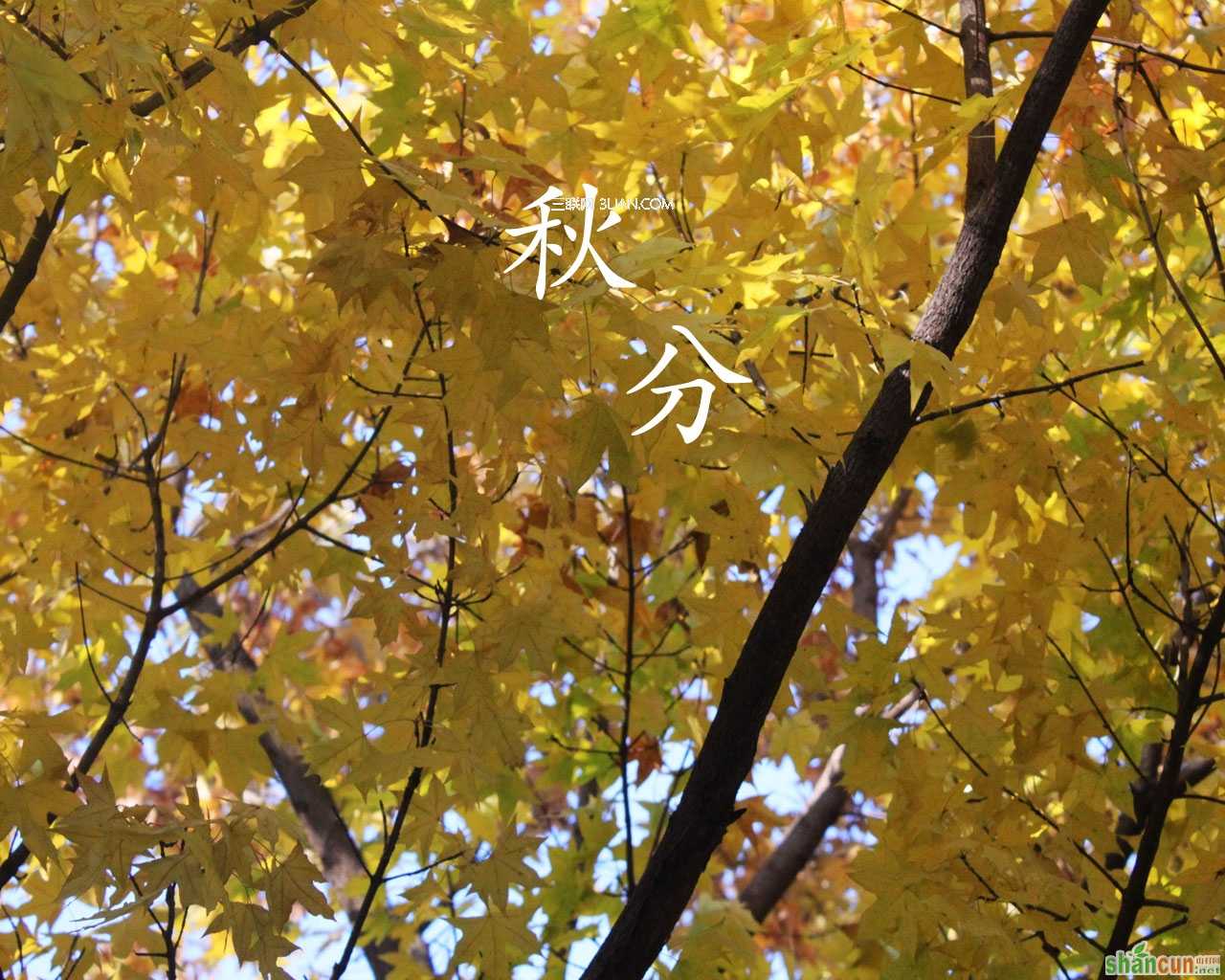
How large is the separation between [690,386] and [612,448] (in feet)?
0.48

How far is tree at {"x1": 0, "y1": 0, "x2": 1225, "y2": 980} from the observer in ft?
5.78

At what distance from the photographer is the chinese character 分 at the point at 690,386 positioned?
63.1 inches

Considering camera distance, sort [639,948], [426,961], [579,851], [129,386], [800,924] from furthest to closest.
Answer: [800,924] < [426,961] < [579,851] < [129,386] < [639,948]

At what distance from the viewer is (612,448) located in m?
1.71

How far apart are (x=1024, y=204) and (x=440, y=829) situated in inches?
118

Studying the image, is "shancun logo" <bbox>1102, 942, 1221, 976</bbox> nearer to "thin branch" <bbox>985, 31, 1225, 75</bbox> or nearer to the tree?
A: the tree

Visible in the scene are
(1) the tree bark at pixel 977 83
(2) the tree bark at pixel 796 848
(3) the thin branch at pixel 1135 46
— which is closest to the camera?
(3) the thin branch at pixel 1135 46

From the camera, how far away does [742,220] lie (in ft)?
→ 8.01

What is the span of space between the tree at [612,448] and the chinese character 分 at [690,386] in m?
0.03

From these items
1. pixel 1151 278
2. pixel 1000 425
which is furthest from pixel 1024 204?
pixel 1000 425

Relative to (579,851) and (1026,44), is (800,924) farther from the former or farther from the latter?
(1026,44)

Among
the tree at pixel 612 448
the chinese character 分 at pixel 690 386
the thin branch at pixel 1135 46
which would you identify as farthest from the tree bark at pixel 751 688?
the thin branch at pixel 1135 46

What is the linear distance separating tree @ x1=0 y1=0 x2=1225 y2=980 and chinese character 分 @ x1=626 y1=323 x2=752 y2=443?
3cm

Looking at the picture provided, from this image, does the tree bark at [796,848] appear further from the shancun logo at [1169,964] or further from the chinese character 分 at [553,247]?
the chinese character 分 at [553,247]
